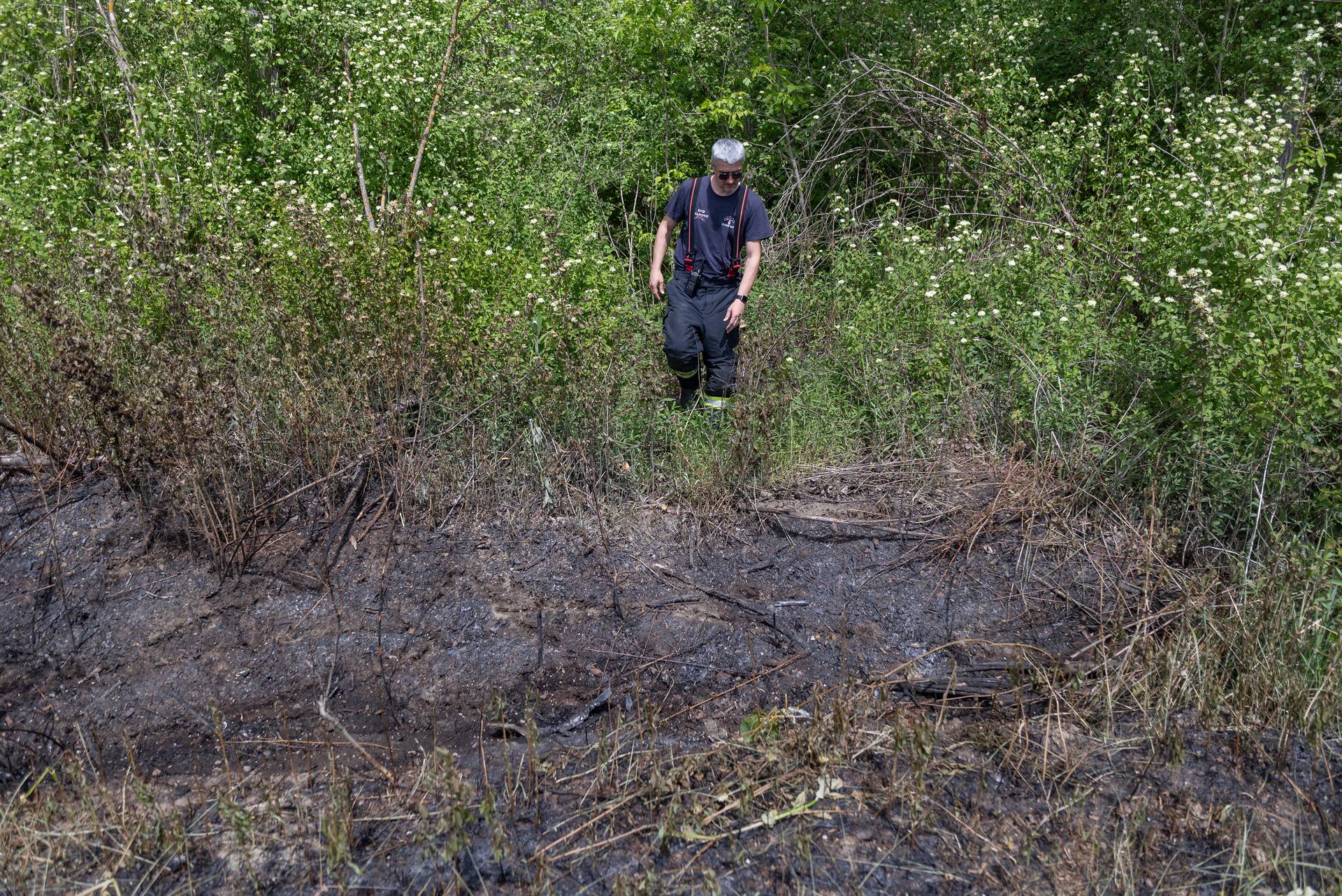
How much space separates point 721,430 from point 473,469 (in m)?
1.31

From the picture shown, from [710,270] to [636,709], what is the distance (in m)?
2.64

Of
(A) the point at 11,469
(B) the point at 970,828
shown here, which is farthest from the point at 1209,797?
(A) the point at 11,469

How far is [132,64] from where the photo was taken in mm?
7395

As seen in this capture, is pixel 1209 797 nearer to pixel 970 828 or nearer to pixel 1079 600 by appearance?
pixel 970 828

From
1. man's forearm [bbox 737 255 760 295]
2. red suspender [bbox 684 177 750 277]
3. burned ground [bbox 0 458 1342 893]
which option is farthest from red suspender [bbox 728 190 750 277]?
burned ground [bbox 0 458 1342 893]

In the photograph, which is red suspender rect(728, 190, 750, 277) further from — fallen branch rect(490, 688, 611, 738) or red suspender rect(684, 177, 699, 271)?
fallen branch rect(490, 688, 611, 738)

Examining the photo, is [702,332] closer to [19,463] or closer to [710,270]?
[710,270]

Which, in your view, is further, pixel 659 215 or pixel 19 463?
pixel 659 215

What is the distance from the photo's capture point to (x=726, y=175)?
5223 millimetres

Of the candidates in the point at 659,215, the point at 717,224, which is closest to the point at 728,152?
the point at 717,224

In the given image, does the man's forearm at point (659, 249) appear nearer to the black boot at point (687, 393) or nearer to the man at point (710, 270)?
the man at point (710, 270)

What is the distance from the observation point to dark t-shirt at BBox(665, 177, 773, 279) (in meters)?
5.39

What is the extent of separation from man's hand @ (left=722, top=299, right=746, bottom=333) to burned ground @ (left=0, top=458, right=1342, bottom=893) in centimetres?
98

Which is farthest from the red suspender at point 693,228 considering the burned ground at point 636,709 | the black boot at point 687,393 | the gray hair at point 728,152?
the burned ground at point 636,709
